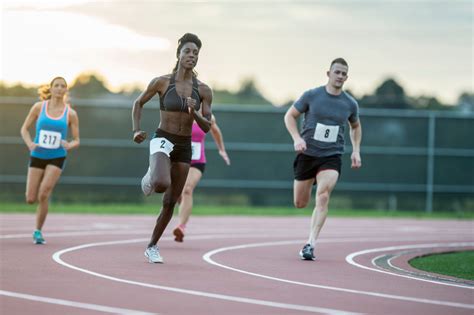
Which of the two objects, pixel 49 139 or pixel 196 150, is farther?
pixel 196 150

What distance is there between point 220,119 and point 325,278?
18.6 meters

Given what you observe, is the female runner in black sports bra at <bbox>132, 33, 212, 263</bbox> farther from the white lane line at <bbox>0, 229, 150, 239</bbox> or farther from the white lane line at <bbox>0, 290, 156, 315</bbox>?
the white lane line at <bbox>0, 229, 150, 239</bbox>

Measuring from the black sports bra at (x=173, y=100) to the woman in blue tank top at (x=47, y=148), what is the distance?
318 cm

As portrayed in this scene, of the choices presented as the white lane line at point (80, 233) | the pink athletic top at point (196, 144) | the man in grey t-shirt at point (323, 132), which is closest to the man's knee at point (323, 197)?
the man in grey t-shirt at point (323, 132)

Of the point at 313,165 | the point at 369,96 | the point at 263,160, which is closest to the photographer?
the point at 313,165

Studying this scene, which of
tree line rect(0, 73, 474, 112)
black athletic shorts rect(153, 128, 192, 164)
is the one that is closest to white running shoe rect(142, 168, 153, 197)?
black athletic shorts rect(153, 128, 192, 164)

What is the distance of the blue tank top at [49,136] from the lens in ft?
48.2

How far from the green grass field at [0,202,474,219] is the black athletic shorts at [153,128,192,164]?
12.7 meters

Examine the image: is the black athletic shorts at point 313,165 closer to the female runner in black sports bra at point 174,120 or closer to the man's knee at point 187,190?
the female runner in black sports bra at point 174,120

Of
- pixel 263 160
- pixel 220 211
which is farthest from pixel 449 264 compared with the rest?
pixel 263 160

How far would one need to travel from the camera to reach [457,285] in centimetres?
1034

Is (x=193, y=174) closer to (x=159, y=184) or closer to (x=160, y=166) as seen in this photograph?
(x=160, y=166)

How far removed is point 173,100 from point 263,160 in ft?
57.9

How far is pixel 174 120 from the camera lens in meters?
11.9
